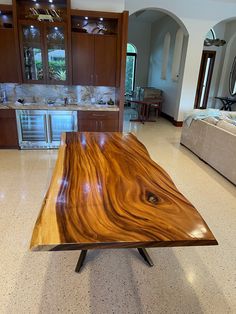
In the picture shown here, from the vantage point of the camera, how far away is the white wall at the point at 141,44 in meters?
9.27

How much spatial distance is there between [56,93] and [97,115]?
1.05 m

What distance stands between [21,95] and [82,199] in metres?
3.95

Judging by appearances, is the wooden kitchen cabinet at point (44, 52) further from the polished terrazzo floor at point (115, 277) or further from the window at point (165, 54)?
the window at point (165, 54)

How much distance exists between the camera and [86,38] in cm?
406

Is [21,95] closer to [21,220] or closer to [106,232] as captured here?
[21,220]

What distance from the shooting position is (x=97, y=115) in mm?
4289

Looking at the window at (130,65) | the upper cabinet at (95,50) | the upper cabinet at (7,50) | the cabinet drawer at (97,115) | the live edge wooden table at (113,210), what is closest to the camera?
the live edge wooden table at (113,210)

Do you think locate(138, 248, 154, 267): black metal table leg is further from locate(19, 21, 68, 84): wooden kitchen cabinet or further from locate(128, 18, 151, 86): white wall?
locate(128, 18, 151, 86): white wall

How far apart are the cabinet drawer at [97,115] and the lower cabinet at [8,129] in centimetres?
120

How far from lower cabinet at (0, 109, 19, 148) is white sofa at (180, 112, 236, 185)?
3356mm

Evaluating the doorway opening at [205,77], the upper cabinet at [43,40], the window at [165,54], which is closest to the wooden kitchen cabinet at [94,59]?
the upper cabinet at [43,40]

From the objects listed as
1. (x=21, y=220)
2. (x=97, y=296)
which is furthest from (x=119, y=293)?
(x=21, y=220)

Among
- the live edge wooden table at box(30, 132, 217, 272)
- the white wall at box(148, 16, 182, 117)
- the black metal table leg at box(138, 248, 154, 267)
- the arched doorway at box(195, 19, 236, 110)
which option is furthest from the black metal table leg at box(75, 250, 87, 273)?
the arched doorway at box(195, 19, 236, 110)

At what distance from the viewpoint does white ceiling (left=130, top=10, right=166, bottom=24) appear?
7.79 meters
